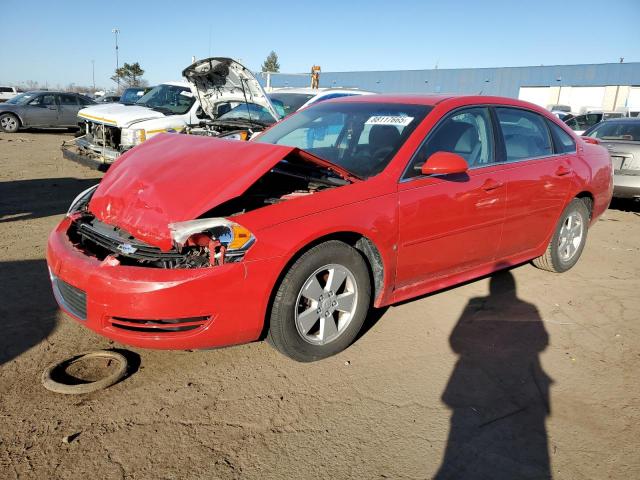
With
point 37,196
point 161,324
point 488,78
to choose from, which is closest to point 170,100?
point 37,196

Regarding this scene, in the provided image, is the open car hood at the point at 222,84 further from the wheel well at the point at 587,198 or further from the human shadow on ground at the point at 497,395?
the human shadow on ground at the point at 497,395

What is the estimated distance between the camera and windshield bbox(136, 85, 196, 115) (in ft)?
31.5

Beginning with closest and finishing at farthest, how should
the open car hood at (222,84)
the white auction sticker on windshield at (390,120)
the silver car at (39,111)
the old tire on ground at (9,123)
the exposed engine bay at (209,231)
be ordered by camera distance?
the exposed engine bay at (209,231), the white auction sticker on windshield at (390,120), the open car hood at (222,84), the old tire on ground at (9,123), the silver car at (39,111)

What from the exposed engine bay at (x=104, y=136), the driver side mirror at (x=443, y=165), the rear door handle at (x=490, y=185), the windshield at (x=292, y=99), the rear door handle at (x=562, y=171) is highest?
the windshield at (x=292, y=99)

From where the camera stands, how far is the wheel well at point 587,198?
4.83 m

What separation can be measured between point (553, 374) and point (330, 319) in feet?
4.73

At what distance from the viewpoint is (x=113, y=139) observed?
8828 mm

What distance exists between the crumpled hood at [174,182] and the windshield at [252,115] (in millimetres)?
5229

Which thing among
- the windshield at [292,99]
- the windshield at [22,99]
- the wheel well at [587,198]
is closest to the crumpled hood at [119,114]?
the windshield at [292,99]

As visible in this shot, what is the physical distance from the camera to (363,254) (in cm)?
318

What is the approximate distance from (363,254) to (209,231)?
996mm

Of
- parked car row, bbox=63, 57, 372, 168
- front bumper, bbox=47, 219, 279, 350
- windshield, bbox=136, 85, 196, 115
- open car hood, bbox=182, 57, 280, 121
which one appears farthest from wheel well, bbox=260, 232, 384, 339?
windshield, bbox=136, 85, 196, 115

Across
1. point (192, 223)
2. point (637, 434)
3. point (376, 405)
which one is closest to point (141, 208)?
point (192, 223)

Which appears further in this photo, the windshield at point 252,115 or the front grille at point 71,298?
the windshield at point 252,115
